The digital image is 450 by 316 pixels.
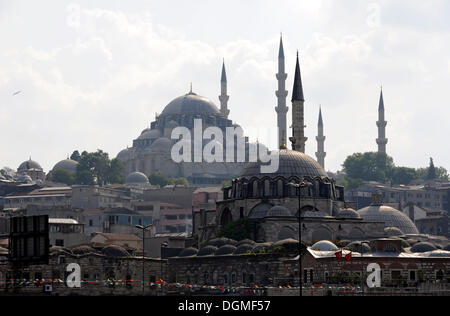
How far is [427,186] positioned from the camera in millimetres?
175625

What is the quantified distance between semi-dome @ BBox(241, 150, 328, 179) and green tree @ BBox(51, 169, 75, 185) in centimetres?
7761

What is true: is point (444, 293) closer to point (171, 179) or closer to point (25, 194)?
point (25, 194)

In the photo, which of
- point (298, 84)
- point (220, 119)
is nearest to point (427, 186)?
point (220, 119)

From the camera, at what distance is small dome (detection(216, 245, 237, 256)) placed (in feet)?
301

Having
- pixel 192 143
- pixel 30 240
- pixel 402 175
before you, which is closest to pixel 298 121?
pixel 30 240

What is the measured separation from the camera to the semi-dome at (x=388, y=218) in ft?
359

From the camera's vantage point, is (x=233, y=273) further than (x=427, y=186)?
No

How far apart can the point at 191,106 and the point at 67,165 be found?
1890cm

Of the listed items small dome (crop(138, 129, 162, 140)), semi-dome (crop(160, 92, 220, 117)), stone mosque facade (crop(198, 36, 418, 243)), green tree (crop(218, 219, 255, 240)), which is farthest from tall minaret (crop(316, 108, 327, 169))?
green tree (crop(218, 219, 255, 240))

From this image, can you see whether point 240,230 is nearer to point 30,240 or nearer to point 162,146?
Result: point 30,240

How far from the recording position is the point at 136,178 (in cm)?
17300

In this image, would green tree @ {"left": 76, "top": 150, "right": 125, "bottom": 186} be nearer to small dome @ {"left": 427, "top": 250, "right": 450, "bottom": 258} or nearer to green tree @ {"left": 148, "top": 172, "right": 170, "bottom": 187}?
green tree @ {"left": 148, "top": 172, "right": 170, "bottom": 187}

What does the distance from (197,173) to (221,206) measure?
264ft

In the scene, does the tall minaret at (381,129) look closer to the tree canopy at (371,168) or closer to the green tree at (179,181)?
the tree canopy at (371,168)
